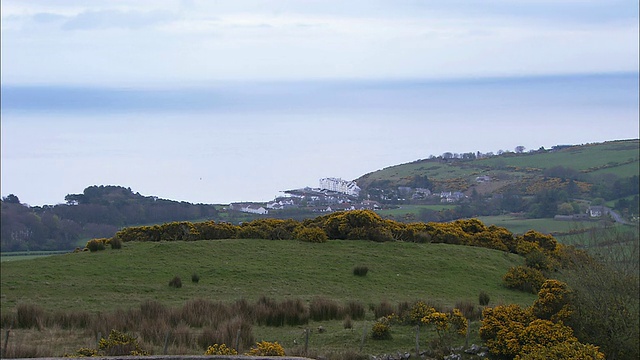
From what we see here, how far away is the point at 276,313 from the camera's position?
2045cm

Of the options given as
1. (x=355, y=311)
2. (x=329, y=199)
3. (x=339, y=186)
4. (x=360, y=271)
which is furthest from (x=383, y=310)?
(x=339, y=186)

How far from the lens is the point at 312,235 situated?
1244 inches

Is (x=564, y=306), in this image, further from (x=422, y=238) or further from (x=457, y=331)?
(x=422, y=238)

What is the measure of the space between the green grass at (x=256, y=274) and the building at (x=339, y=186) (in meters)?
31.2

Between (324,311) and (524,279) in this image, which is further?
(524,279)

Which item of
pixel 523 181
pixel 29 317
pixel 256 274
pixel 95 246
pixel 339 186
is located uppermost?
pixel 339 186

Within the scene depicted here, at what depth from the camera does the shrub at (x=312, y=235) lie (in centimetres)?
3153

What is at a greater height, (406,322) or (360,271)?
(360,271)

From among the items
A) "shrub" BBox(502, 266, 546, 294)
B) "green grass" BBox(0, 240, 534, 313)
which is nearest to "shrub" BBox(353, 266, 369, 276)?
"green grass" BBox(0, 240, 534, 313)

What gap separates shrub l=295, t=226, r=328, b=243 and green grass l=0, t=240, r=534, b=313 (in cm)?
52

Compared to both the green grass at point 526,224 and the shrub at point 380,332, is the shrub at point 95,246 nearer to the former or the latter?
the shrub at point 380,332

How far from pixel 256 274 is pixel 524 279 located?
9468 mm

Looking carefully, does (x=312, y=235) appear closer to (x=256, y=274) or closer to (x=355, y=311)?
(x=256, y=274)

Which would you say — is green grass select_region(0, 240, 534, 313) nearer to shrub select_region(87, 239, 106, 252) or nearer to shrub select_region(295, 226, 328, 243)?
shrub select_region(87, 239, 106, 252)
